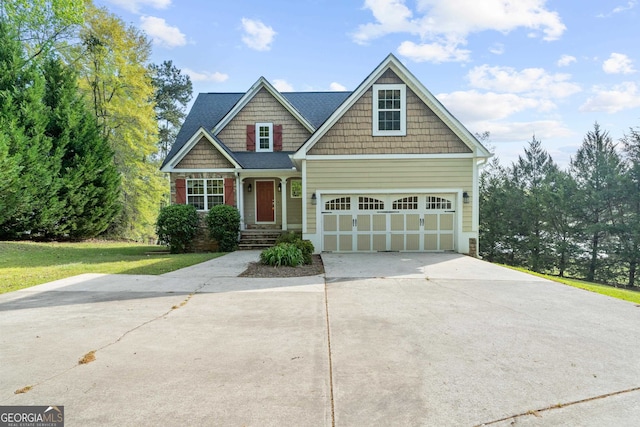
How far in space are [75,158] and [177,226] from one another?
8.13m

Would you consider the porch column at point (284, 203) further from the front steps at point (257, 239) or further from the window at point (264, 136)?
the window at point (264, 136)

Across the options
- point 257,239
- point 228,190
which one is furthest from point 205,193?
point 257,239

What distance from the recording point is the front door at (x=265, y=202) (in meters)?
15.9

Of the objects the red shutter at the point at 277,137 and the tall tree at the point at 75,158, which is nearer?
the red shutter at the point at 277,137

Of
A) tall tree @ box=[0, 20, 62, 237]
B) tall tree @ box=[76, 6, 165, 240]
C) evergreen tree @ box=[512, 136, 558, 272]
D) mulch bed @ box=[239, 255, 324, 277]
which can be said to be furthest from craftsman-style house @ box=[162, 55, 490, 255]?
tall tree @ box=[76, 6, 165, 240]

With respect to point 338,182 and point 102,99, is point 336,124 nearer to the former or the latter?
point 338,182

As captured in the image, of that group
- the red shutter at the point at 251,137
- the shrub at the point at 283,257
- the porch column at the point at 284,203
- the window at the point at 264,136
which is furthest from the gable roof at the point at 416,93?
the red shutter at the point at 251,137

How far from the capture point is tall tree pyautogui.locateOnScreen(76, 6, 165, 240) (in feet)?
64.1

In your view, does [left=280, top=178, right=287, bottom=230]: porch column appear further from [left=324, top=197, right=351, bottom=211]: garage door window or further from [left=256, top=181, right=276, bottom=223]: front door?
[left=324, top=197, right=351, bottom=211]: garage door window

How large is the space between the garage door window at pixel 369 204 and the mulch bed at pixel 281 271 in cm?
373

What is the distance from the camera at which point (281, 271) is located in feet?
28.5

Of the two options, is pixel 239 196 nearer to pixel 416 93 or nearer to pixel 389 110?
pixel 389 110

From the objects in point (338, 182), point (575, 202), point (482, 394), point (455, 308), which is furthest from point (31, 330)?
point (575, 202)

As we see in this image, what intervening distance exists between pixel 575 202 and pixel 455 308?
17588 millimetres
